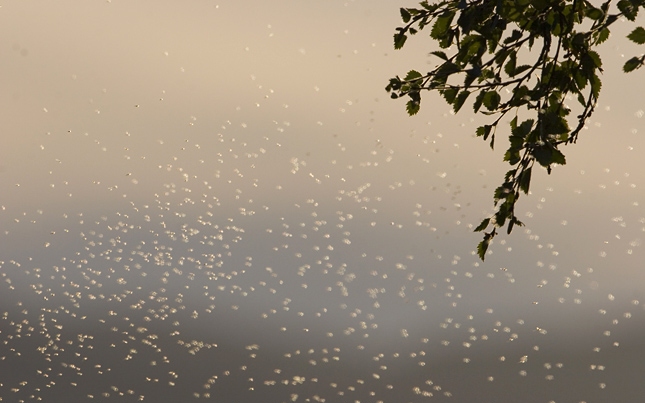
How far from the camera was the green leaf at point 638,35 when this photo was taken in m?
2.32

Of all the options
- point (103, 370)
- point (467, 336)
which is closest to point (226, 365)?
point (103, 370)

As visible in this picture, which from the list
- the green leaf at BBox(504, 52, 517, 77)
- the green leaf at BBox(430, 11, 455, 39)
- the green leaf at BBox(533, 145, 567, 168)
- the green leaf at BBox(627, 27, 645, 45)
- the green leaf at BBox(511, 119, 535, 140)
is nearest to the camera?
the green leaf at BBox(627, 27, 645, 45)

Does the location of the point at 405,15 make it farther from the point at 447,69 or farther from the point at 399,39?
the point at 447,69

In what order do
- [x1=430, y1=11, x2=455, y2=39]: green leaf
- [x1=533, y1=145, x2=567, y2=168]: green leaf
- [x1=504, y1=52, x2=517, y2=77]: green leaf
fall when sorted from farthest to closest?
[x1=430, y1=11, x2=455, y2=39]: green leaf
[x1=504, y1=52, x2=517, y2=77]: green leaf
[x1=533, y1=145, x2=567, y2=168]: green leaf

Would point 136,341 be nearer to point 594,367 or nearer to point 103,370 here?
point 103,370

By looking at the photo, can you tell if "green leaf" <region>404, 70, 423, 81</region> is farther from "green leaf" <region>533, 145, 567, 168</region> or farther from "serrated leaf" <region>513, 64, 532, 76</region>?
"green leaf" <region>533, 145, 567, 168</region>

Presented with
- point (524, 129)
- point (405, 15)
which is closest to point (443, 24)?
point (405, 15)

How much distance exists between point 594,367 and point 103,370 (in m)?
6.63

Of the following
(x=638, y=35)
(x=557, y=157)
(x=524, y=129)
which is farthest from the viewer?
(x=524, y=129)

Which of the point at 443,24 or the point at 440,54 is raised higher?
the point at 443,24

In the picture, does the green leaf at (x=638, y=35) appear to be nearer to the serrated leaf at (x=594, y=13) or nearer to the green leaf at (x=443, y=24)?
the serrated leaf at (x=594, y=13)

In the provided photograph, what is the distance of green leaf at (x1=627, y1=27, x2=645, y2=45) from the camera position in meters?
2.32

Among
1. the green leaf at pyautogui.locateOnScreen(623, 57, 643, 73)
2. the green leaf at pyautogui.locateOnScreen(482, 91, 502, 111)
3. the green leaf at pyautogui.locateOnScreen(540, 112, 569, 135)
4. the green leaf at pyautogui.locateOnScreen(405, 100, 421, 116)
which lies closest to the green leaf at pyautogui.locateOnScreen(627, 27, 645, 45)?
the green leaf at pyautogui.locateOnScreen(623, 57, 643, 73)

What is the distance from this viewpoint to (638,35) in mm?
2324
